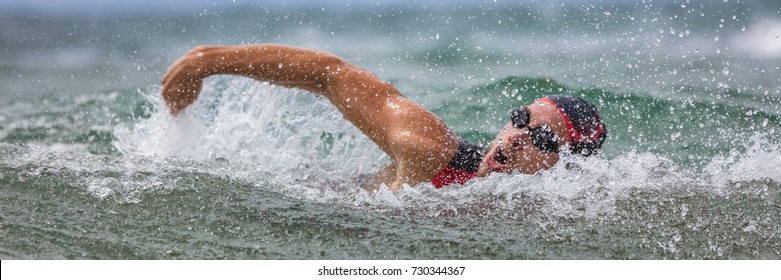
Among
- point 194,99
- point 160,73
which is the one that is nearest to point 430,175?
point 194,99

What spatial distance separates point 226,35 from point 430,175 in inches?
142

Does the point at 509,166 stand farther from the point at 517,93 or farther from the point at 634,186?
the point at 517,93

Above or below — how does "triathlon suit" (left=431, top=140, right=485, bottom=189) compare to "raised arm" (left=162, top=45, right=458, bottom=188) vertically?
below

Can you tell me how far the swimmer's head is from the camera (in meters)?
2.67

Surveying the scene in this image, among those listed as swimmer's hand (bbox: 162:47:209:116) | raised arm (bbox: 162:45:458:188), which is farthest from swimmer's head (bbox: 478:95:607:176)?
swimmer's hand (bbox: 162:47:209:116)

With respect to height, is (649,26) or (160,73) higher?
(649,26)

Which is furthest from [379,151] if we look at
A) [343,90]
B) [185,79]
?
[185,79]

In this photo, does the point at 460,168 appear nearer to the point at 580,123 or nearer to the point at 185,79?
the point at 580,123

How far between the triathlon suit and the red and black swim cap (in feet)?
1.03

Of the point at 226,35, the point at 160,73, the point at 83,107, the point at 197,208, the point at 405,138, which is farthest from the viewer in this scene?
the point at 226,35

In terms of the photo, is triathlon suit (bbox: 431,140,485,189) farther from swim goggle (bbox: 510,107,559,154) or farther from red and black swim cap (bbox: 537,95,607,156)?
red and black swim cap (bbox: 537,95,607,156)

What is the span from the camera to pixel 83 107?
4504 mm

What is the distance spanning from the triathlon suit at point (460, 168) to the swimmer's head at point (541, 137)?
0.13 ft
